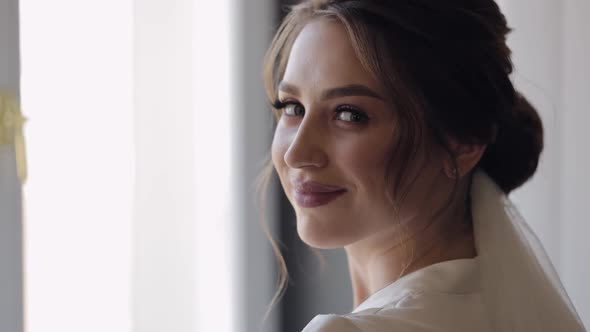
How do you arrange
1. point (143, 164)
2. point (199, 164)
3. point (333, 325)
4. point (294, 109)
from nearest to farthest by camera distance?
point (333, 325) → point (294, 109) → point (143, 164) → point (199, 164)

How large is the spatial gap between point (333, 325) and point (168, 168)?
0.84m

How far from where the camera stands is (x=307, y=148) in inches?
42.8

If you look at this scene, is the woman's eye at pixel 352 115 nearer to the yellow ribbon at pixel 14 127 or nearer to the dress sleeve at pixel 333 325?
the dress sleeve at pixel 333 325

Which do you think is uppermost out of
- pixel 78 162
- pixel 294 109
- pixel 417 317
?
pixel 294 109

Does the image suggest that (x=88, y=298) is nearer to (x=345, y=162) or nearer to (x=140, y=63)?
(x=140, y=63)

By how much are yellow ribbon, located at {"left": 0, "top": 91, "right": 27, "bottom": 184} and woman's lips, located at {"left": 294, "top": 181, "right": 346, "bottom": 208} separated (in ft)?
1.43

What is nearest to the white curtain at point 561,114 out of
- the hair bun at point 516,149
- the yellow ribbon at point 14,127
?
the hair bun at point 516,149

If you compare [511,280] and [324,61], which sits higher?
[324,61]

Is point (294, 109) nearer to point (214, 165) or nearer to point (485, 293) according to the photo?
point (485, 293)

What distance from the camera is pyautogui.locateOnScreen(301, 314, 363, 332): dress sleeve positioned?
0.91 m

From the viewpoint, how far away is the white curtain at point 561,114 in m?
1.57

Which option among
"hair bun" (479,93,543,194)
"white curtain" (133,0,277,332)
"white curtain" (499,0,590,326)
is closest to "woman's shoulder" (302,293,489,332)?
"hair bun" (479,93,543,194)

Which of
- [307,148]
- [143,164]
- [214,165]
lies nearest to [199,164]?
[214,165]

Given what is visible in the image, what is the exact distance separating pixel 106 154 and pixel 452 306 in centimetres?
75
